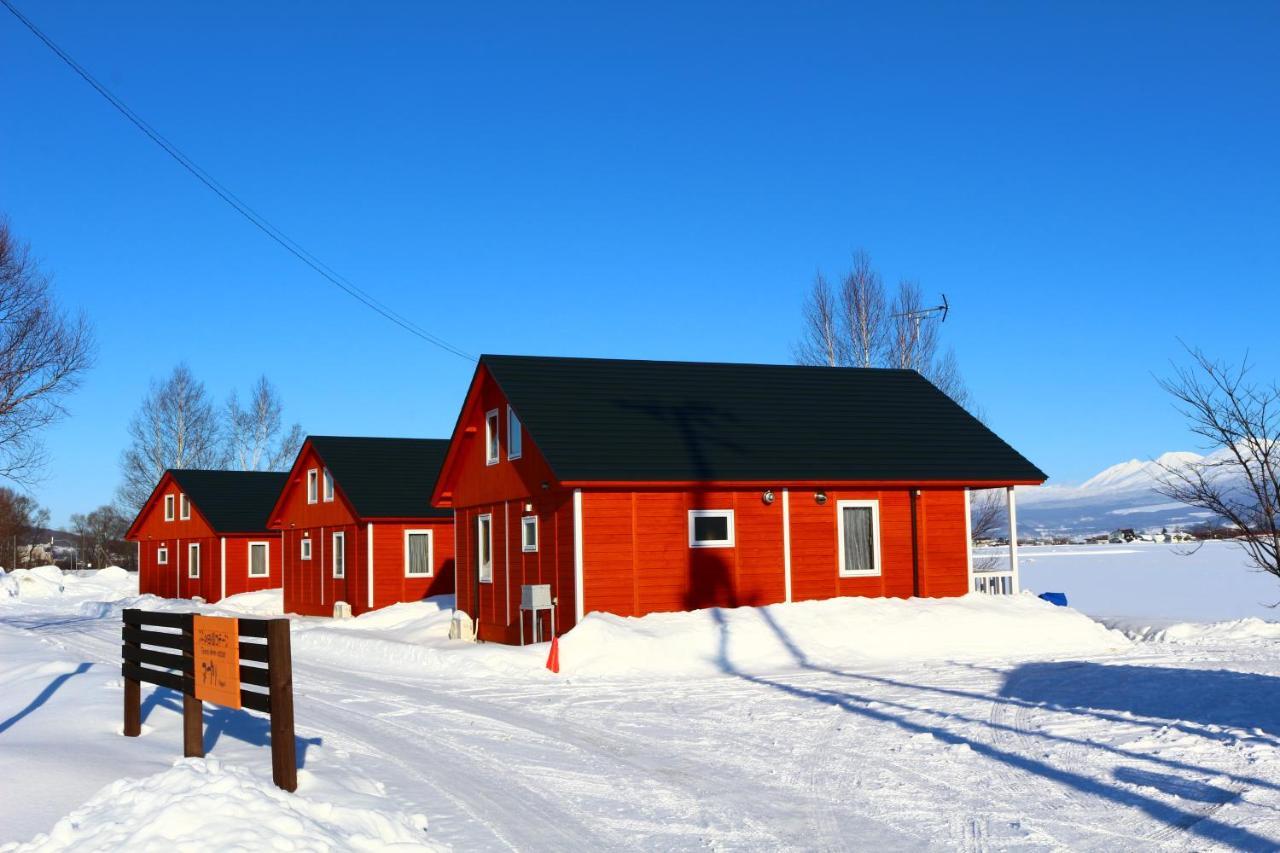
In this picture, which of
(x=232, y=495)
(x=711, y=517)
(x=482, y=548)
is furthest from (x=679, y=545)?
(x=232, y=495)

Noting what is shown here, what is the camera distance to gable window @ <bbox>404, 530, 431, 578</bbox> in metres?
36.8

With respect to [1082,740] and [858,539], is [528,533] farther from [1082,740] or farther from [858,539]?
[1082,740]

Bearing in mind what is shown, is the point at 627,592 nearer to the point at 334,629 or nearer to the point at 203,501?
the point at 334,629

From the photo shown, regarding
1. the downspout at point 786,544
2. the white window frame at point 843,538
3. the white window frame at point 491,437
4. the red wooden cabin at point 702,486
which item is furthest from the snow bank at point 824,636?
the white window frame at point 491,437

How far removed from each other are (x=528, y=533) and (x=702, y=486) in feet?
13.5

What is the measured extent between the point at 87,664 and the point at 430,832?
13209mm

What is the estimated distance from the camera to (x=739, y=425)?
85.3 feet

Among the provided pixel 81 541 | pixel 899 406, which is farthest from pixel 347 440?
pixel 81 541

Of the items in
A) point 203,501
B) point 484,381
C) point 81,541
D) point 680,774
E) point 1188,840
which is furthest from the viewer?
point 81,541

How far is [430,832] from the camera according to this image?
8.88 metres

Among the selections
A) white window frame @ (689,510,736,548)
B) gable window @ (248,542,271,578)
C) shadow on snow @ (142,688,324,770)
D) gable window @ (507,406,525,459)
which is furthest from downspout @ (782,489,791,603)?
gable window @ (248,542,271,578)

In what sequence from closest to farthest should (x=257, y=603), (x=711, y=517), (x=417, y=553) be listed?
(x=711, y=517)
(x=417, y=553)
(x=257, y=603)

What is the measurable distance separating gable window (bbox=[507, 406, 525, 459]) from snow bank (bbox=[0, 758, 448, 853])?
1652 centimetres

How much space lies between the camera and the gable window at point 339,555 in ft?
124
